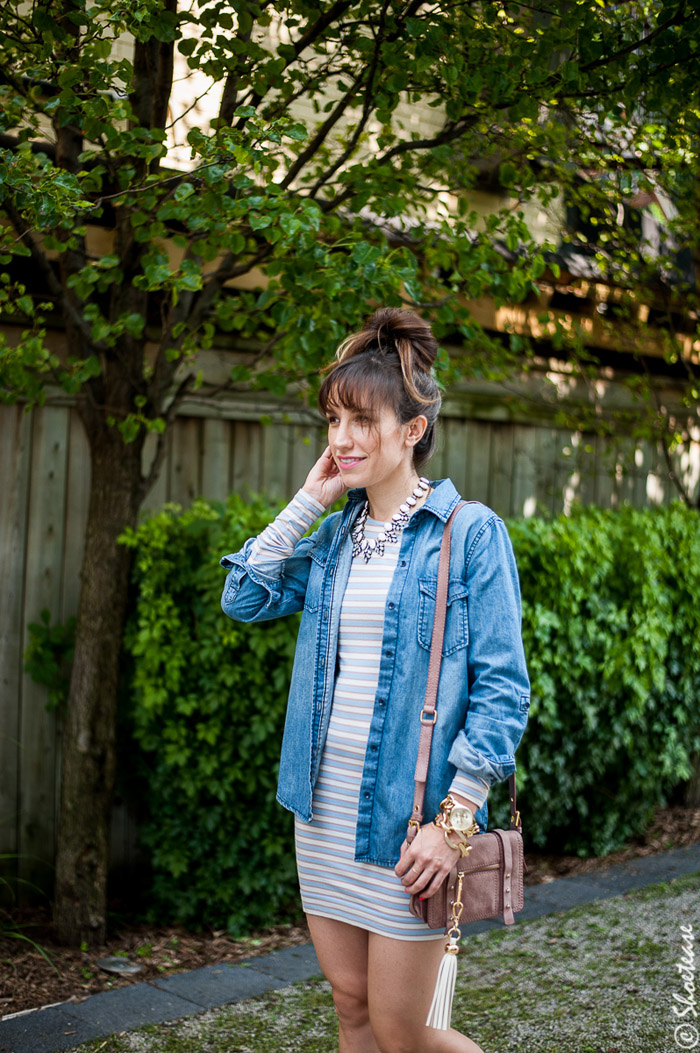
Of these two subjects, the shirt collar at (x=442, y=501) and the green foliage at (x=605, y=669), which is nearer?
the shirt collar at (x=442, y=501)

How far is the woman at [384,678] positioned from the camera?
2184 millimetres

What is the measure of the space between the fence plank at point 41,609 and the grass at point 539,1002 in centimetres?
150

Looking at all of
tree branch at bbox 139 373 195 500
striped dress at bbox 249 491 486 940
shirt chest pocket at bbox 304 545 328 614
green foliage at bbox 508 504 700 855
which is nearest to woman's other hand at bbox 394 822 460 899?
striped dress at bbox 249 491 486 940

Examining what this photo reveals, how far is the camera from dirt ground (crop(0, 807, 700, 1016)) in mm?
3730

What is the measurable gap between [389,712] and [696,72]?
7.87 feet

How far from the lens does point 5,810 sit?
15.0ft

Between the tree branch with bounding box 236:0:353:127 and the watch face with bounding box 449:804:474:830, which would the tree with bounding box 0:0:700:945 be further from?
the watch face with bounding box 449:804:474:830

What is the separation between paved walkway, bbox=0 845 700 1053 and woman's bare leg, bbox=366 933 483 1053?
1.48 metres

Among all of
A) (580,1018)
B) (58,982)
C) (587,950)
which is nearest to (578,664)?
(587,950)

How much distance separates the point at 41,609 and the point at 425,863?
301cm

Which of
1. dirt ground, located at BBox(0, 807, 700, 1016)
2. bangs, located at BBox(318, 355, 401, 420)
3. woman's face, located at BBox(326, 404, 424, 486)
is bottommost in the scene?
dirt ground, located at BBox(0, 807, 700, 1016)

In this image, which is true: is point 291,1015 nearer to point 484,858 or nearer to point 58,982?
point 58,982

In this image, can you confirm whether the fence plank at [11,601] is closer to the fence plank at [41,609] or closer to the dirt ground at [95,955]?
the fence plank at [41,609]

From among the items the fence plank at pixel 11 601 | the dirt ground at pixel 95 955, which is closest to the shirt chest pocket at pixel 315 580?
the dirt ground at pixel 95 955
